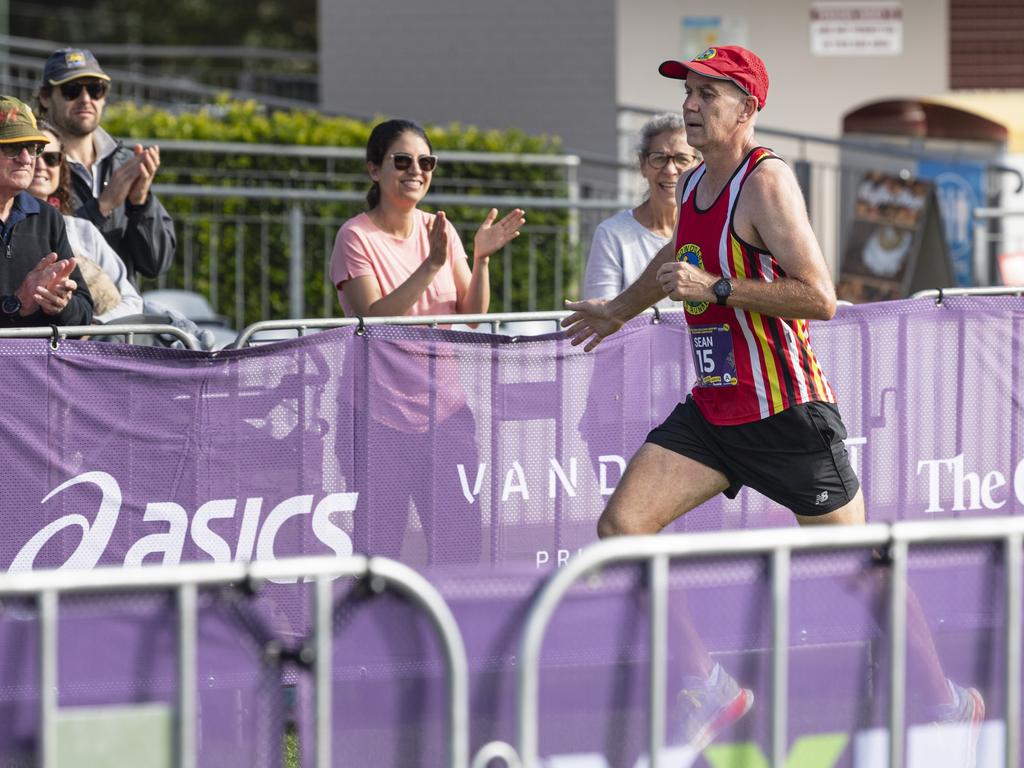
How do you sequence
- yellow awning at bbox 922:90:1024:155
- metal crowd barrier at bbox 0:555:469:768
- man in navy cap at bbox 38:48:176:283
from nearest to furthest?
metal crowd barrier at bbox 0:555:469:768
man in navy cap at bbox 38:48:176:283
yellow awning at bbox 922:90:1024:155

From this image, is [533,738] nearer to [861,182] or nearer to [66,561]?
[66,561]

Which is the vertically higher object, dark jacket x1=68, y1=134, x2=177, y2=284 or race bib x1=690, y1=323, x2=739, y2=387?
dark jacket x1=68, y1=134, x2=177, y2=284

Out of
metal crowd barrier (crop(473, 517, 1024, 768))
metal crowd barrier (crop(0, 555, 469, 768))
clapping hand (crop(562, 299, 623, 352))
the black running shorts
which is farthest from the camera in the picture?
clapping hand (crop(562, 299, 623, 352))

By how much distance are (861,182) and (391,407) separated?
7.23 metres

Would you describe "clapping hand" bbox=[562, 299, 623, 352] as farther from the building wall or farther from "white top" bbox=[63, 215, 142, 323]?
the building wall

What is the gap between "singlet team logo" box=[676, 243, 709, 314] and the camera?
5.06 metres

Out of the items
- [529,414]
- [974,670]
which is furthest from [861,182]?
[974,670]

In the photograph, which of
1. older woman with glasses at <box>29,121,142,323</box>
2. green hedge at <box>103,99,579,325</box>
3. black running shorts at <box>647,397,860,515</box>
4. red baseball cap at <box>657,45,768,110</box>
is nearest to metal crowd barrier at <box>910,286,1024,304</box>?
black running shorts at <box>647,397,860,515</box>

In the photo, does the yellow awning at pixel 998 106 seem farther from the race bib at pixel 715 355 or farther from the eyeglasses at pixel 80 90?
the race bib at pixel 715 355

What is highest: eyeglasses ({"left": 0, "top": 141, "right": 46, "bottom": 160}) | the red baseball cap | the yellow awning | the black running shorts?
the yellow awning

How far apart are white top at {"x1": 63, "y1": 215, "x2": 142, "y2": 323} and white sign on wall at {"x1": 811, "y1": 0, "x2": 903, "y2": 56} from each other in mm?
9509

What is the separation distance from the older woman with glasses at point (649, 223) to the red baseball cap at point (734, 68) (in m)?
1.66

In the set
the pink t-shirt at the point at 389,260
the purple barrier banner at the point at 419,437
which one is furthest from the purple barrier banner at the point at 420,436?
the pink t-shirt at the point at 389,260

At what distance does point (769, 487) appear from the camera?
5.09m
